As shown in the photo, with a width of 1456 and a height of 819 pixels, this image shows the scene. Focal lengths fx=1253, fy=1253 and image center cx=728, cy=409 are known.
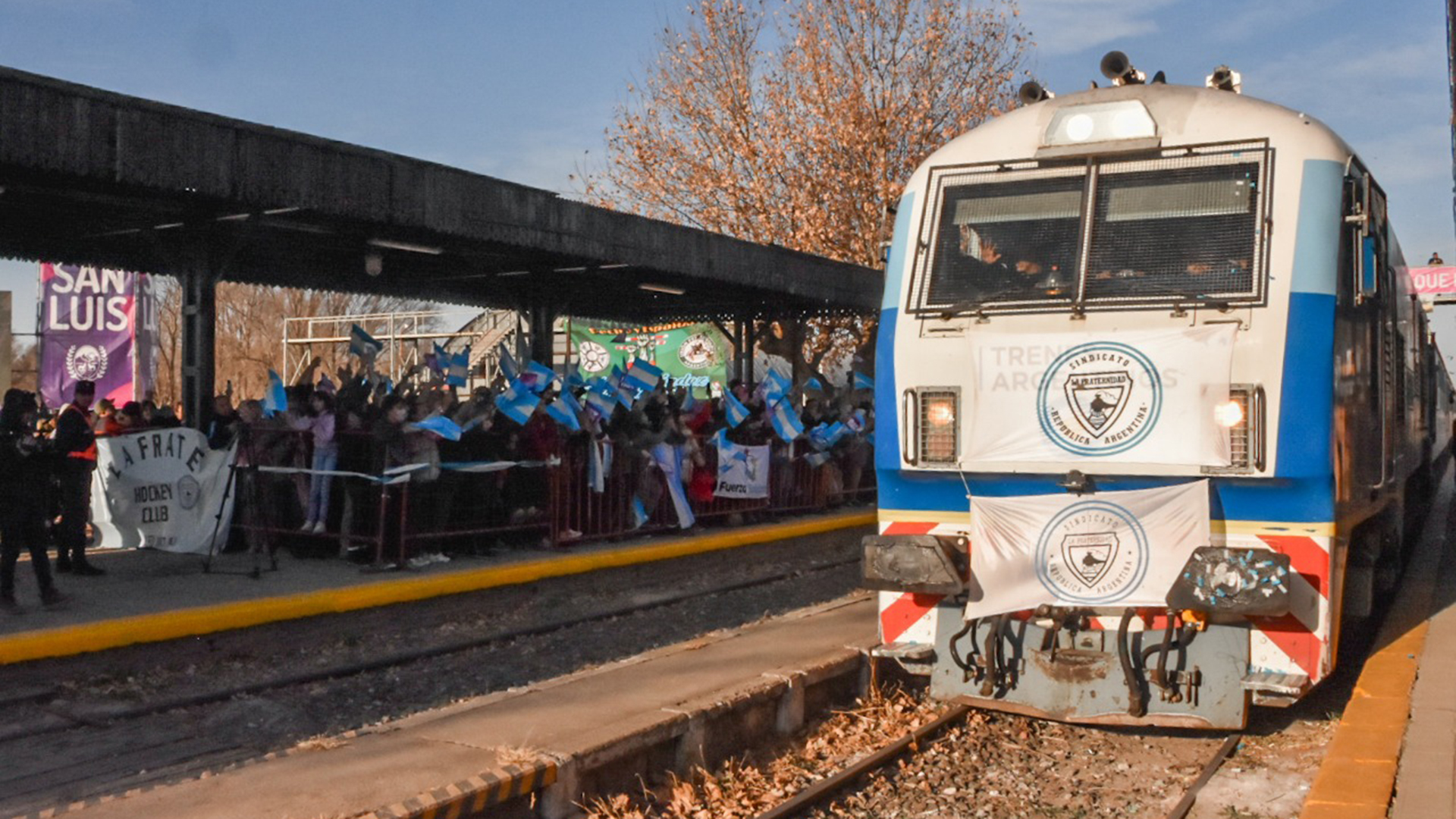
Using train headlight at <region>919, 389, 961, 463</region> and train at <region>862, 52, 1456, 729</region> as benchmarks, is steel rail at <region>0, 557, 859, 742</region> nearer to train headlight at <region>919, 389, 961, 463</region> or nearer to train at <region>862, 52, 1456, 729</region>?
train at <region>862, 52, 1456, 729</region>

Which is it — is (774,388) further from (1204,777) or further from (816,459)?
(1204,777)

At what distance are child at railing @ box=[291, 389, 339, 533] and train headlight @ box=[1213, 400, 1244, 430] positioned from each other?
26.8 feet

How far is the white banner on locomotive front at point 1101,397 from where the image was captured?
6320mm

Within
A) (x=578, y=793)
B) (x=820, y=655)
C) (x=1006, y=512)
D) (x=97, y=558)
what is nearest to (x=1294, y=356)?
(x=1006, y=512)

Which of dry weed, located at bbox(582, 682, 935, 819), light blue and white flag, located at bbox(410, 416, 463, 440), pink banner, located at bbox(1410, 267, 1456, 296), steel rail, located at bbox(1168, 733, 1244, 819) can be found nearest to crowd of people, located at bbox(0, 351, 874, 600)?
light blue and white flag, located at bbox(410, 416, 463, 440)

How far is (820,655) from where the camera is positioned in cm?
822

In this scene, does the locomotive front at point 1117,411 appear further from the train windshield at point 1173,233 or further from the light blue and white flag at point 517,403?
the light blue and white flag at point 517,403

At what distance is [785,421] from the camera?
15969 millimetres

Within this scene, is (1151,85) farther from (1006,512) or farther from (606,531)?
(606,531)

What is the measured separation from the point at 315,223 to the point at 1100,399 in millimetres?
8762

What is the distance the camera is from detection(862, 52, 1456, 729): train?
624 cm

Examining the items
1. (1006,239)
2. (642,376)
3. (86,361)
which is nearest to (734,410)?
(642,376)

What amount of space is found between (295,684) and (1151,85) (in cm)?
679

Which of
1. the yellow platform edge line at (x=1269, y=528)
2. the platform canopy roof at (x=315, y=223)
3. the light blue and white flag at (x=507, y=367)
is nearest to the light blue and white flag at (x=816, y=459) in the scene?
the platform canopy roof at (x=315, y=223)
